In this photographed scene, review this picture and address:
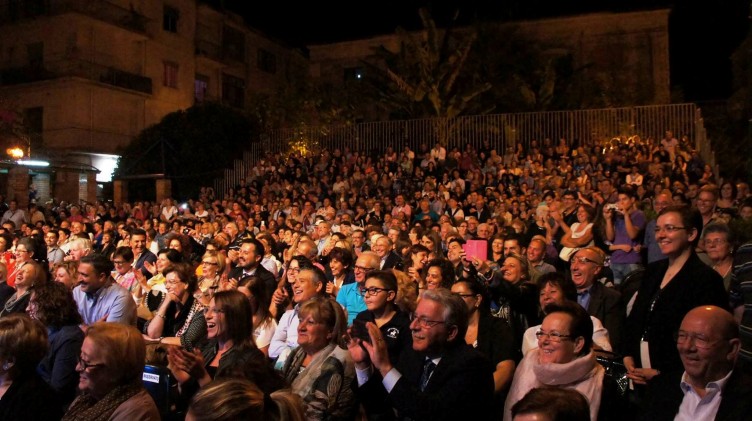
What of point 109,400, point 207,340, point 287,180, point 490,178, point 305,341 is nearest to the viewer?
point 109,400

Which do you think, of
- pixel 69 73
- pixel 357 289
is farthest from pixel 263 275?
pixel 69 73

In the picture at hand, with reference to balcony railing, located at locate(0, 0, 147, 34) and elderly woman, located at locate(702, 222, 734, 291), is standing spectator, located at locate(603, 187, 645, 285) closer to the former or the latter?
elderly woman, located at locate(702, 222, 734, 291)

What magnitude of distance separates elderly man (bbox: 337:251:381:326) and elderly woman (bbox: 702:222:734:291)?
279 centimetres

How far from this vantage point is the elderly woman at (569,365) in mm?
3512

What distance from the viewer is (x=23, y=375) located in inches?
147

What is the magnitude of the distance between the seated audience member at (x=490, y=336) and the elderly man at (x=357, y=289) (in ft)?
3.93

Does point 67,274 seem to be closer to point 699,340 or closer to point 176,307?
point 176,307

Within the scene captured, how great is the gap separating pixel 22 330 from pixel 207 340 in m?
1.64

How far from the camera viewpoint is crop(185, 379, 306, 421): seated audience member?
2.30 meters

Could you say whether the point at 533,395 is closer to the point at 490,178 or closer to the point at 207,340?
the point at 207,340

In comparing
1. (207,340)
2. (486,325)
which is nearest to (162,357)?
(207,340)

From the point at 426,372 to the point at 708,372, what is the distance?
1.45m

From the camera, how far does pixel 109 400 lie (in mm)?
3260

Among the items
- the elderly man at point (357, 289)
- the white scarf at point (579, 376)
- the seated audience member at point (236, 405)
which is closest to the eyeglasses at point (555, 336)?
the white scarf at point (579, 376)
